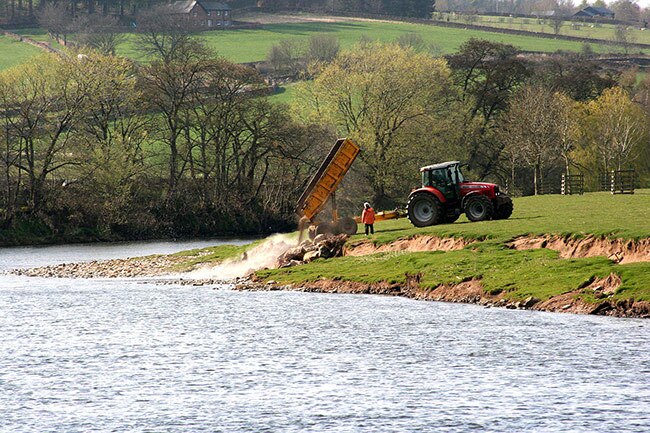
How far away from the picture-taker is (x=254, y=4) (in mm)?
192375

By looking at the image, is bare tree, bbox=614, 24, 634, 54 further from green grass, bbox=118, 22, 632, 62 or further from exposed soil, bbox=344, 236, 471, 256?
exposed soil, bbox=344, 236, 471, 256

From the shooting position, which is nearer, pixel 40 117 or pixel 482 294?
pixel 482 294

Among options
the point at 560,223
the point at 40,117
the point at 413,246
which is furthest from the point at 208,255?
the point at 40,117

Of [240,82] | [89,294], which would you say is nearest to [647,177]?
[240,82]

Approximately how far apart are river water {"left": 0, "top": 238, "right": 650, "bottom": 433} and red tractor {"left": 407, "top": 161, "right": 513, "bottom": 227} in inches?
404

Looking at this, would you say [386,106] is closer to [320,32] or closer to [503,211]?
[503,211]

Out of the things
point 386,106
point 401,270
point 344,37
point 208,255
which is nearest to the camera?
point 401,270

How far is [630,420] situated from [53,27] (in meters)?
144

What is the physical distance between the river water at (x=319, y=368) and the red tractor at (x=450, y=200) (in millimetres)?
10266

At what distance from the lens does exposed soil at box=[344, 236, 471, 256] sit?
49.8 metres

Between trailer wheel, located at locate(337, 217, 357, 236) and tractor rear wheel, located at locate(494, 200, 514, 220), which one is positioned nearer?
tractor rear wheel, located at locate(494, 200, 514, 220)

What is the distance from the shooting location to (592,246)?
4444cm

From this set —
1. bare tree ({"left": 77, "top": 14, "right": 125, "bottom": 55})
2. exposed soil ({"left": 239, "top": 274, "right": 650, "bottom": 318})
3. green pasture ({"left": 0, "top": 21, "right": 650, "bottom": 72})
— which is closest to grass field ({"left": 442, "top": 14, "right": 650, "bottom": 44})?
green pasture ({"left": 0, "top": 21, "right": 650, "bottom": 72})

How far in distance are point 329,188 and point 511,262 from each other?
14.9 m
